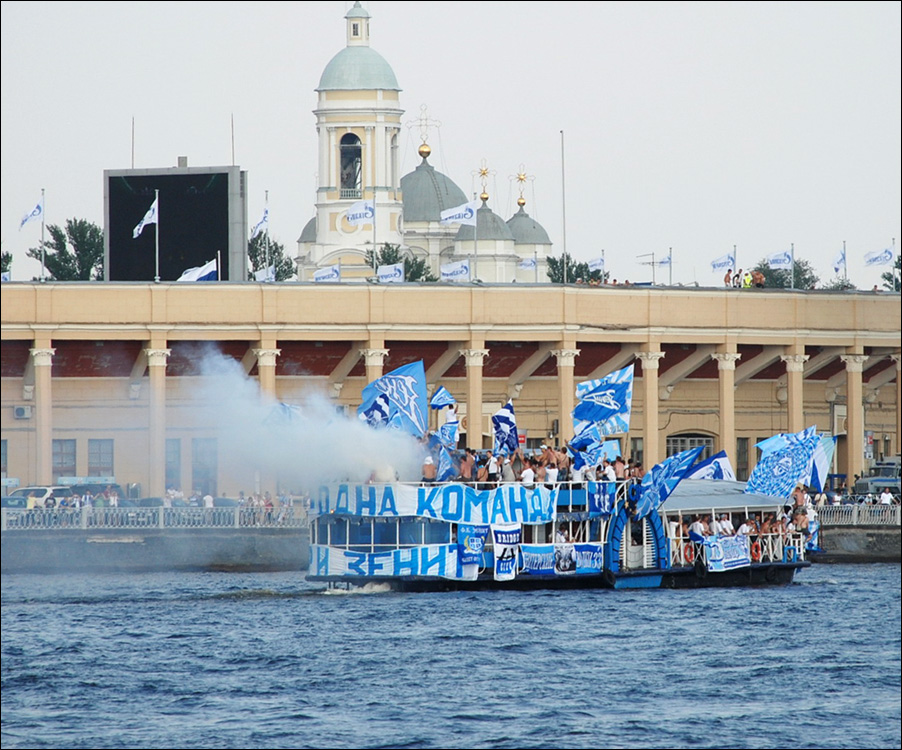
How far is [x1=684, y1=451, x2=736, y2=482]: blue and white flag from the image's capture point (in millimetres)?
60188

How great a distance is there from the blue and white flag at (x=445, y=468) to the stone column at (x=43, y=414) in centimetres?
2459

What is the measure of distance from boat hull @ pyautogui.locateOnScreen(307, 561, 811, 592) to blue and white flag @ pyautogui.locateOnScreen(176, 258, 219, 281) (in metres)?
25.2

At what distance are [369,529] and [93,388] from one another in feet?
97.0

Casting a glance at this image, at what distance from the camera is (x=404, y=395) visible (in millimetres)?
53375

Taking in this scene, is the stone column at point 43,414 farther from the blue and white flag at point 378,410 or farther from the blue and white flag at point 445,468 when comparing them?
the blue and white flag at point 445,468

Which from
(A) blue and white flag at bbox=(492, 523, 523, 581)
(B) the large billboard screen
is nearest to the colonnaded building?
(B) the large billboard screen

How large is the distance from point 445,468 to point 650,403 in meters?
30.4

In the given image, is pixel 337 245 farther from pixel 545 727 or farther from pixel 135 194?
pixel 545 727

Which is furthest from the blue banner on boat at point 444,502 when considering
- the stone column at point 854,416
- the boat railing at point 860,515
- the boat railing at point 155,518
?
the stone column at point 854,416

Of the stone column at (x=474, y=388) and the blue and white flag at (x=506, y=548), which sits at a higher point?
the stone column at (x=474, y=388)

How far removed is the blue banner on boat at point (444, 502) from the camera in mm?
52469

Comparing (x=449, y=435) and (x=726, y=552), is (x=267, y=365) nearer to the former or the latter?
(x=449, y=435)

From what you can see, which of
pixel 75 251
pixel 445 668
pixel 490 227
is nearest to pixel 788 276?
pixel 490 227

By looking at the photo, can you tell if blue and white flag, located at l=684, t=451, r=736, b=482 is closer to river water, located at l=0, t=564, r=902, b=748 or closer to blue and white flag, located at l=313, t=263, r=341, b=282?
river water, located at l=0, t=564, r=902, b=748
